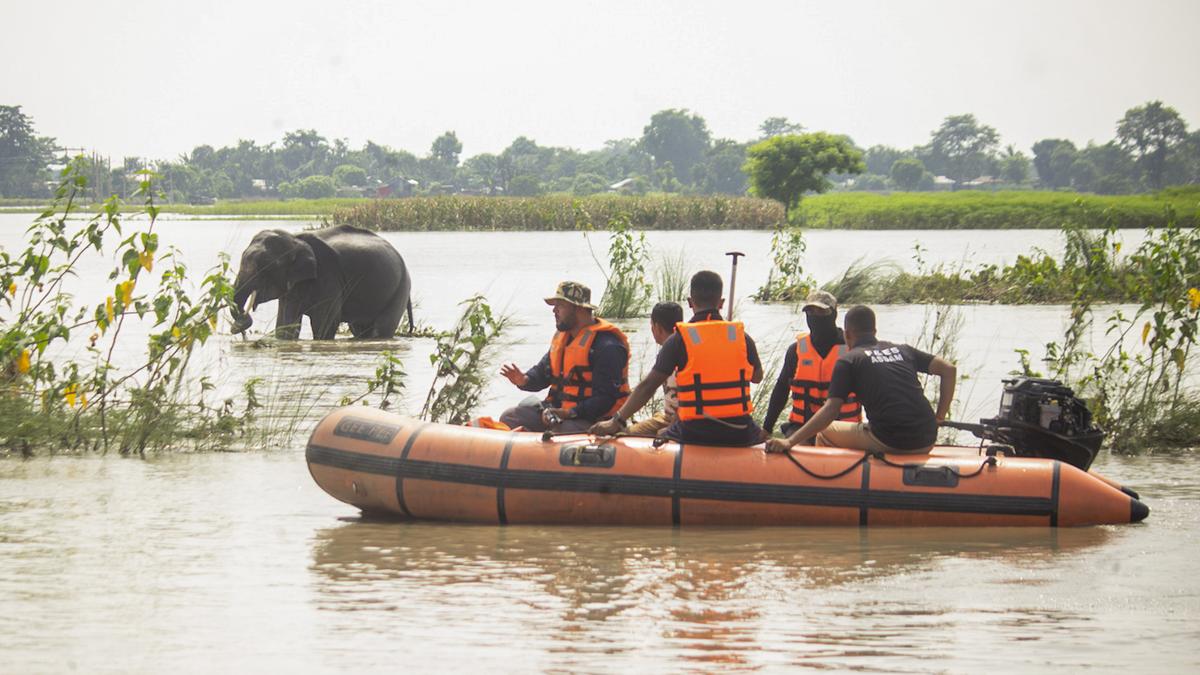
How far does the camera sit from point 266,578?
260 inches

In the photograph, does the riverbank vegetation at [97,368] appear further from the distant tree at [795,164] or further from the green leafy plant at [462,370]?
the distant tree at [795,164]

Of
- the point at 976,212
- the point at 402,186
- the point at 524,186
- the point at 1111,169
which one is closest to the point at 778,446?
the point at 976,212

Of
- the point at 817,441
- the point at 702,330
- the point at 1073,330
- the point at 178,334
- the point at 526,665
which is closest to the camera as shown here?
the point at 526,665

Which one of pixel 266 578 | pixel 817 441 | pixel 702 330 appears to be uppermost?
pixel 702 330

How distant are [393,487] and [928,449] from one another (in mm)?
2831

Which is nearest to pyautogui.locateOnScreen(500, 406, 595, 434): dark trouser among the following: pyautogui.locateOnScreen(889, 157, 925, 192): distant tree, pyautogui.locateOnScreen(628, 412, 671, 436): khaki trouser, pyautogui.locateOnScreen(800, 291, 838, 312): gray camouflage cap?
pyautogui.locateOnScreen(628, 412, 671, 436): khaki trouser

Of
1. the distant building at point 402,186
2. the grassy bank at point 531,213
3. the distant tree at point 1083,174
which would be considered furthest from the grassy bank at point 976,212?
the distant building at point 402,186

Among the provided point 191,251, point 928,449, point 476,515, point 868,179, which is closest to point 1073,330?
point 928,449

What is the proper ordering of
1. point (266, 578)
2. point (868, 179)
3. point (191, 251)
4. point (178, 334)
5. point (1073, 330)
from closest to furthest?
point (266, 578) < point (178, 334) < point (1073, 330) < point (191, 251) < point (868, 179)

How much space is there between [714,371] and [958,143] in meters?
160

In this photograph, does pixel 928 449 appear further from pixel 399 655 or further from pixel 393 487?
pixel 399 655

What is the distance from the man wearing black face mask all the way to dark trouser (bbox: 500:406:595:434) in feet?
3.39

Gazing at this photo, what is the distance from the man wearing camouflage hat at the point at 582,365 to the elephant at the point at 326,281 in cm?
775

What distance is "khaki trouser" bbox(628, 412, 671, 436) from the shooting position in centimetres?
804
